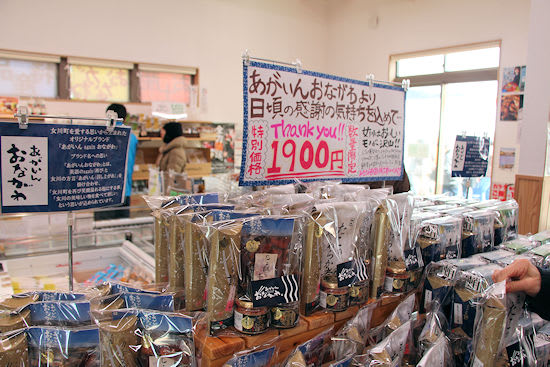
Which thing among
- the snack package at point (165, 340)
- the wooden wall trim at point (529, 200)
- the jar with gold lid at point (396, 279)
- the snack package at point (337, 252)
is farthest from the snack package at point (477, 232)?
the wooden wall trim at point (529, 200)

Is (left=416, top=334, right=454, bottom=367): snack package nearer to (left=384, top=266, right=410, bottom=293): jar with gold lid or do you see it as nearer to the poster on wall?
(left=384, top=266, right=410, bottom=293): jar with gold lid

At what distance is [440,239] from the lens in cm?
153

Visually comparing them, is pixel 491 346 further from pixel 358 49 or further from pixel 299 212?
pixel 358 49

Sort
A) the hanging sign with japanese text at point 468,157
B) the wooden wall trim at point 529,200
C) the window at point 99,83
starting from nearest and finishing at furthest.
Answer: the hanging sign with japanese text at point 468,157 < the wooden wall trim at point 529,200 < the window at point 99,83

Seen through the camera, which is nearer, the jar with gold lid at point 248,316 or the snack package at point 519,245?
the jar with gold lid at point 248,316

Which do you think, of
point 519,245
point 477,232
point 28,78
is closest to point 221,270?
point 477,232

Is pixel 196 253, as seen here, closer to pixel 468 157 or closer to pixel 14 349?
pixel 14 349

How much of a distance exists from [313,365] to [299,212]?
446 millimetres

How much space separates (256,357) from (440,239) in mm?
904

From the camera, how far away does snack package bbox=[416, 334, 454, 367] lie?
1.10m

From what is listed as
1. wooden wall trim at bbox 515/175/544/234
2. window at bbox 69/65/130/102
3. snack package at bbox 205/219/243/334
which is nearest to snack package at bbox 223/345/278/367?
snack package at bbox 205/219/243/334

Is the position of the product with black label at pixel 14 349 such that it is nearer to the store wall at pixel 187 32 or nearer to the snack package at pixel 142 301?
the snack package at pixel 142 301

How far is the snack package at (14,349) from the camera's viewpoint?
0.81 meters

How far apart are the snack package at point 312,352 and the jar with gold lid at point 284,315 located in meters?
0.07
